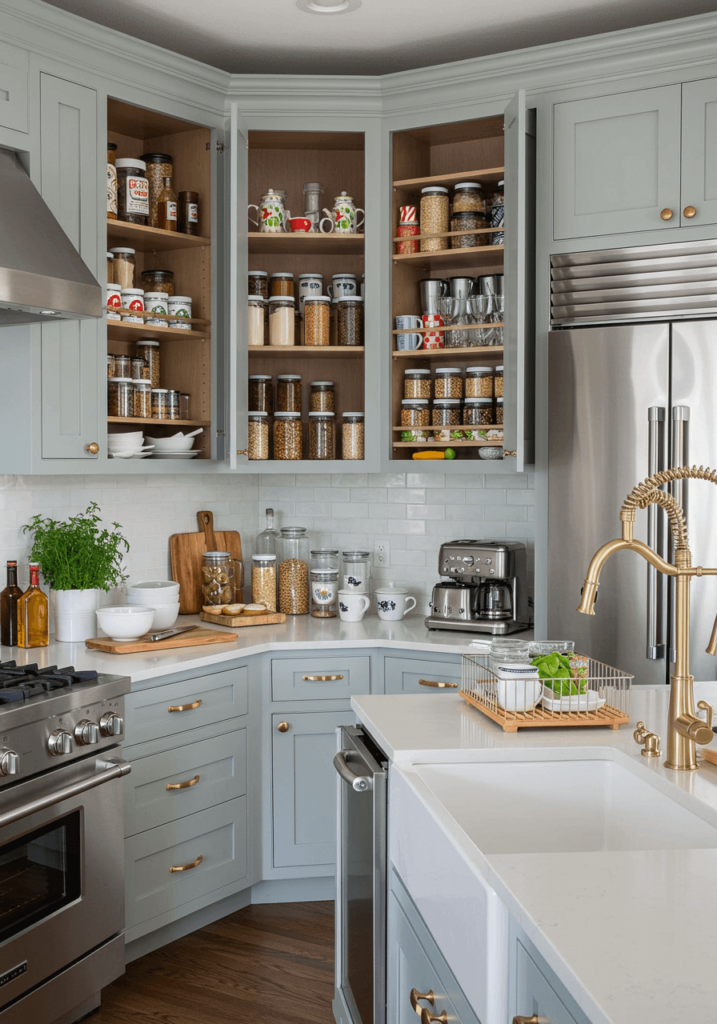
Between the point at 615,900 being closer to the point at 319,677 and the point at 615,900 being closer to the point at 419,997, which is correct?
the point at 419,997

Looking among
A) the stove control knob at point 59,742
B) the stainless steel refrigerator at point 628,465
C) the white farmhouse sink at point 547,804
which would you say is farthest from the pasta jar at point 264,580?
the white farmhouse sink at point 547,804

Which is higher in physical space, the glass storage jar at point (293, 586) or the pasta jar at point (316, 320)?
the pasta jar at point (316, 320)

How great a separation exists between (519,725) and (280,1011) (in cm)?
138

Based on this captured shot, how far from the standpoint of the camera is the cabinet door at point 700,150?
3092mm

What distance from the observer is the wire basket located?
2035 mm

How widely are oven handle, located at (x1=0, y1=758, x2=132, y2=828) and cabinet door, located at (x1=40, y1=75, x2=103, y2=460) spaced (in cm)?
95

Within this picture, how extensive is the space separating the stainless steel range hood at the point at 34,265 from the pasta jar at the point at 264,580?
1.34m

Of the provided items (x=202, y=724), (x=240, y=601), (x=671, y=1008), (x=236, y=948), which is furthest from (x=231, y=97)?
(x=671, y=1008)

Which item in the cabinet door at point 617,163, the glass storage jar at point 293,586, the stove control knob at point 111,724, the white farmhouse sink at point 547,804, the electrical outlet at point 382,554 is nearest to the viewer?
the white farmhouse sink at point 547,804

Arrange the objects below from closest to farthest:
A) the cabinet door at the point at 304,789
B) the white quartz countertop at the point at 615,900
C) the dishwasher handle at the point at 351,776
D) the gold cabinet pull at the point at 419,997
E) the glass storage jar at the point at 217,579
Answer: the white quartz countertop at the point at 615,900, the gold cabinet pull at the point at 419,997, the dishwasher handle at the point at 351,776, the cabinet door at the point at 304,789, the glass storage jar at the point at 217,579

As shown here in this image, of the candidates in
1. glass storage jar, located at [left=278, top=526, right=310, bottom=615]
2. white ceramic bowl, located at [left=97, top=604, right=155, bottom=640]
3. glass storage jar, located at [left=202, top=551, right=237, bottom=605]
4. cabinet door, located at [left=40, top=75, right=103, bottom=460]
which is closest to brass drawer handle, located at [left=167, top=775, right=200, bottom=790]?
A: white ceramic bowl, located at [left=97, top=604, right=155, bottom=640]

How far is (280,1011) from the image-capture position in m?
2.82

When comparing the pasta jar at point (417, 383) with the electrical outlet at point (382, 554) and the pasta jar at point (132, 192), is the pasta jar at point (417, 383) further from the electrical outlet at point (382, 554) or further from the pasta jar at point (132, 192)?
the pasta jar at point (132, 192)

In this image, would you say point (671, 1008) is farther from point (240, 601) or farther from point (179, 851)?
point (240, 601)
